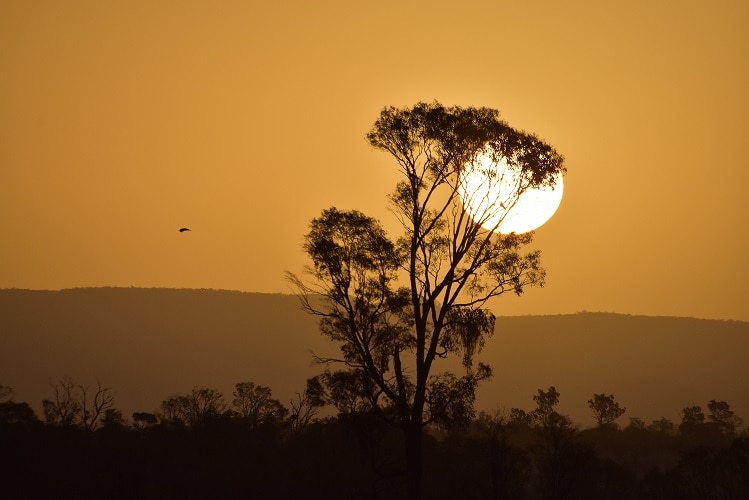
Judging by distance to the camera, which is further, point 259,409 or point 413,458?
point 259,409

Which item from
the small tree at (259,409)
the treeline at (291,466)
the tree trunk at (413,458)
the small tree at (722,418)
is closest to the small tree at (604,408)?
the small tree at (722,418)

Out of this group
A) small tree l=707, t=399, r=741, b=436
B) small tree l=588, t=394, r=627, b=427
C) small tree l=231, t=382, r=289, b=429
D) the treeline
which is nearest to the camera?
the treeline

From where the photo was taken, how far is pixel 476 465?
7900cm

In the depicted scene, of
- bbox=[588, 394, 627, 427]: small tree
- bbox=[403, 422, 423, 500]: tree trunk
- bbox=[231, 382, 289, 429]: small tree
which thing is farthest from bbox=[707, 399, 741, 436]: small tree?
bbox=[403, 422, 423, 500]: tree trunk

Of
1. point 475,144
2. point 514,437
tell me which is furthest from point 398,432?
point 475,144

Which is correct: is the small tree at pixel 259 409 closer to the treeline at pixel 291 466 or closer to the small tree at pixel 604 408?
the treeline at pixel 291 466

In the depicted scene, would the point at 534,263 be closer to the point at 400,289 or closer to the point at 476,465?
the point at 400,289

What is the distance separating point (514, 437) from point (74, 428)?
173ft

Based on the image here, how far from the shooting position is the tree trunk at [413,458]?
43469 millimetres

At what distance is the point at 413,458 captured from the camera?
43625 mm

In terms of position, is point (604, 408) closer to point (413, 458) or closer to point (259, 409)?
point (259, 409)

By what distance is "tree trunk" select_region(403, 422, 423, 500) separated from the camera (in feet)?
143

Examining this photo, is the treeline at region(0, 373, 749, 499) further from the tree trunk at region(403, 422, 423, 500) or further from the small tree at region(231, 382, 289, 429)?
the tree trunk at region(403, 422, 423, 500)

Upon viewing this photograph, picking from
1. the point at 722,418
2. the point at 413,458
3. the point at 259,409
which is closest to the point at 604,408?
the point at 722,418
